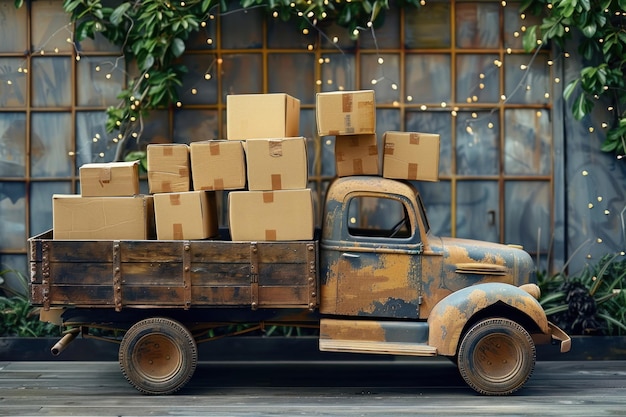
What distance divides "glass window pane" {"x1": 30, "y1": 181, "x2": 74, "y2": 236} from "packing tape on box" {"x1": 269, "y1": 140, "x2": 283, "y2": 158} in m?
3.45

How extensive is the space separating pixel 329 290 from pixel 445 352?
1159 mm

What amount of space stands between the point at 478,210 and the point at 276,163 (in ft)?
11.2

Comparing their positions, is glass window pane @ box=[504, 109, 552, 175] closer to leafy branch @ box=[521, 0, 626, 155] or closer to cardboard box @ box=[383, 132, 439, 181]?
leafy branch @ box=[521, 0, 626, 155]

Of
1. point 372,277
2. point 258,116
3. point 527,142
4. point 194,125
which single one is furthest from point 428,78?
point 372,277

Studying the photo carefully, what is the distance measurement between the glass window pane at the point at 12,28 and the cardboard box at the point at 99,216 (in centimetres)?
315

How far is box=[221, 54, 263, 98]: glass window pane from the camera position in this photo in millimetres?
11891

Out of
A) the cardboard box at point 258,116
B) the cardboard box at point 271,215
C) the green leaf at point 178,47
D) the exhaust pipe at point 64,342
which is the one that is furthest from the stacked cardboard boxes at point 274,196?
the green leaf at point 178,47

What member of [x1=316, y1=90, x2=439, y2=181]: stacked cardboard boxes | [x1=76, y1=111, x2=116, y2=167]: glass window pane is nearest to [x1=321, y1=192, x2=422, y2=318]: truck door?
[x1=316, y1=90, x2=439, y2=181]: stacked cardboard boxes

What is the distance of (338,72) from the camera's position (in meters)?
11.9

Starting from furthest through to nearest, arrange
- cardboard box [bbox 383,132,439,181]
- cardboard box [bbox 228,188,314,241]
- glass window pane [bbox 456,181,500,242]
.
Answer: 1. glass window pane [bbox 456,181,500,242]
2. cardboard box [bbox 383,132,439,181]
3. cardboard box [bbox 228,188,314,241]

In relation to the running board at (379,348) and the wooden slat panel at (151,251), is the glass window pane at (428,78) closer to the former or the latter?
the running board at (379,348)

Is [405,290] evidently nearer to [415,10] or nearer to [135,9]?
[415,10]

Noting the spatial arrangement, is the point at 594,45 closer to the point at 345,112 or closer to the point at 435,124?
the point at 435,124

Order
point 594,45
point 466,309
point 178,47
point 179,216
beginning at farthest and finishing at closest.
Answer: point 594,45 < point 178,47 < point 179,216 < point 466,309
